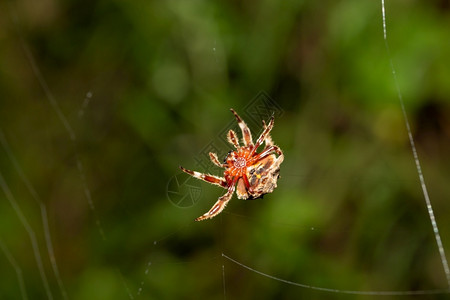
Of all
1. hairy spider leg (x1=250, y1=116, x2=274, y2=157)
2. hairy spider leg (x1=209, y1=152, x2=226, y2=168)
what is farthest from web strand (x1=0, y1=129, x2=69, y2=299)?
hairy spider leg (x1=250, y1=116, x2=274, y2=157)

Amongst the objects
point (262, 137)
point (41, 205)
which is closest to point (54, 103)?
point (41, 205)

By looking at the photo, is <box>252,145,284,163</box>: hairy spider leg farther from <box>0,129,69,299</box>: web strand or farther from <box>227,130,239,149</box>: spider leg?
<box>0,129,69,299</box>: web strand

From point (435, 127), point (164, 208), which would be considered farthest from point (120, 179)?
point (435, 127)

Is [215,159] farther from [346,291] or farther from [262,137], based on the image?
[346,291]

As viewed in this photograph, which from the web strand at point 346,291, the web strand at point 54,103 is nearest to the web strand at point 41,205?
the web strand at point 54,103

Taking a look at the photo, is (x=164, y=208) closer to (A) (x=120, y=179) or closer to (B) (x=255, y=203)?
(A) (x=120, y=179)

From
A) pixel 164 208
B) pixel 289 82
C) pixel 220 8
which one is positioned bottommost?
pixel 164 208
